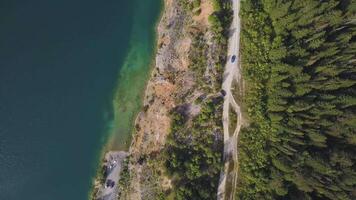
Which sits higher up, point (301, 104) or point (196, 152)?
point (301, 104)

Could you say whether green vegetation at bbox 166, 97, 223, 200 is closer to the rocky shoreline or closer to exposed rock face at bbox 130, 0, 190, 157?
the rocky shoreline

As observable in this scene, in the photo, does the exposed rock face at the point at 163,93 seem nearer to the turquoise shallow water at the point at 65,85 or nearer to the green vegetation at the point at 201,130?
the green vegetation at the point at 201,130

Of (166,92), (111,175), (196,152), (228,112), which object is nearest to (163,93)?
(166,92)

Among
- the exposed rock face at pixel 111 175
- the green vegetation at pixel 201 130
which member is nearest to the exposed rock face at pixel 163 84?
the green vegetation at pixel 201 130

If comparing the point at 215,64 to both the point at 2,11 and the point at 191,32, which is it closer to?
the point at 191,32

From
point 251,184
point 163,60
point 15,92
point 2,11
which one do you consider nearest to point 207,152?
point 251,184

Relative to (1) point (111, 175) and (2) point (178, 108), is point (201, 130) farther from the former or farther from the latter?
(1) point (111, 175)
